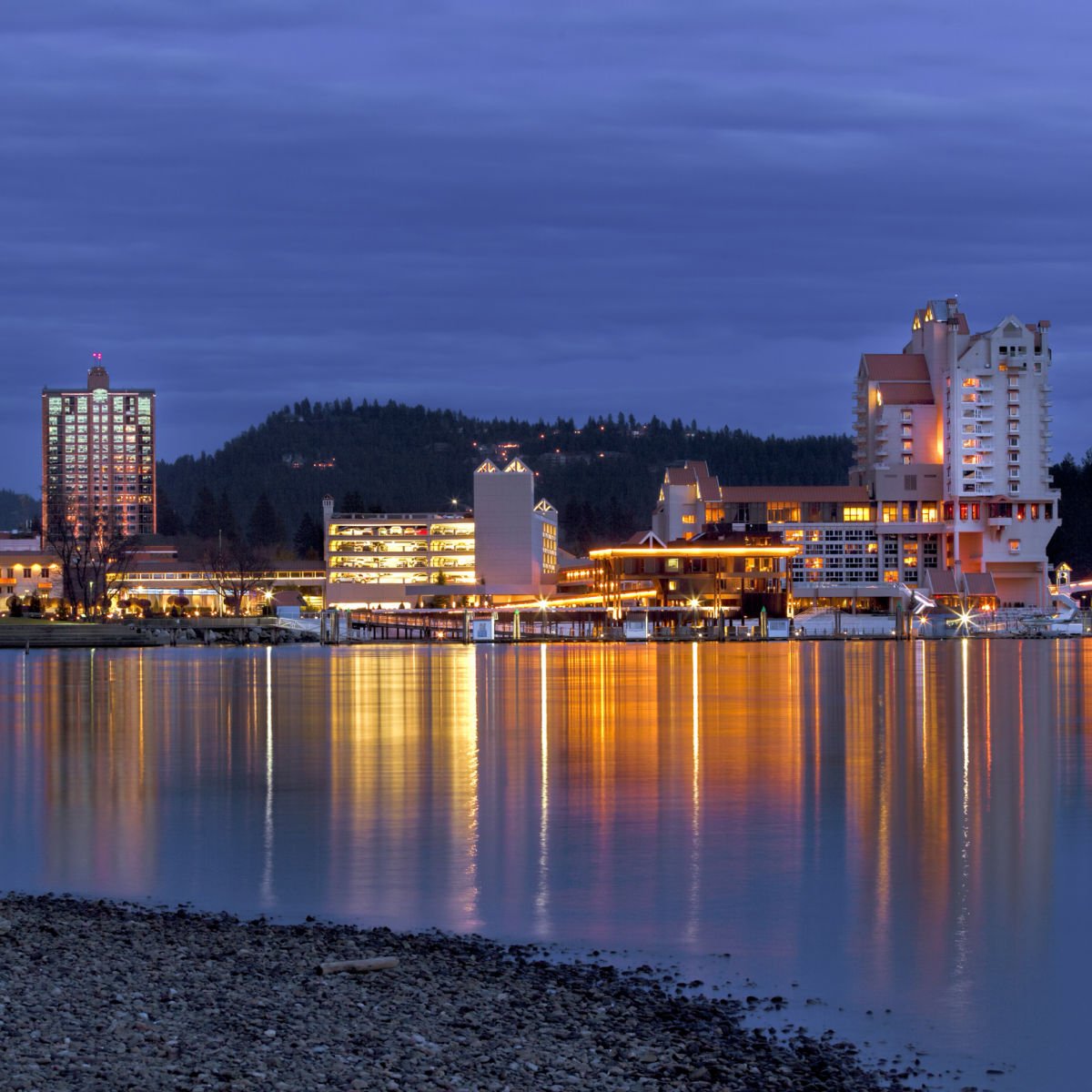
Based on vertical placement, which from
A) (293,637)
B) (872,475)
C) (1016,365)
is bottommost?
(293,637)

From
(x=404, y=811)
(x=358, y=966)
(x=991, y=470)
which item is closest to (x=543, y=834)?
(x=404, y=811)

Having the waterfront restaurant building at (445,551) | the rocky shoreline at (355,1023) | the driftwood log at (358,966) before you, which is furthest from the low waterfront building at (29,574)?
the driftwood log at (358,966)

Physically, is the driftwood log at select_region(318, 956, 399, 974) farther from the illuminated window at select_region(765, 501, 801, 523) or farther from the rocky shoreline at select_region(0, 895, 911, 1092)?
the illuminated window at select_region(765, 501, 801, 523)

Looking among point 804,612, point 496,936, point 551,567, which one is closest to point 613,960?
point 496,936

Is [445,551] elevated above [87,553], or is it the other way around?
[87,553]

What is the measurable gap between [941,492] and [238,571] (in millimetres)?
77136

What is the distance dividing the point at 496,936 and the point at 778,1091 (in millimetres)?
5190

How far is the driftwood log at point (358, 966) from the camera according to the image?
12828 millimetres

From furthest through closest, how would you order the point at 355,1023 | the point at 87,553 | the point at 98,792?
the point at 87,553, the point at 98,792, the point at 355,1023

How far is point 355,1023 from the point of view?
Result: 11.2 metres

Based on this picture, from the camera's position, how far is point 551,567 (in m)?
193

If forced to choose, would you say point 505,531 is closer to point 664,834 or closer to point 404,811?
point 404,811

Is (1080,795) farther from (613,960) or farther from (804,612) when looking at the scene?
(804,612)

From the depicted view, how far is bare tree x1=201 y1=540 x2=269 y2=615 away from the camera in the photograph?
168875 mm
